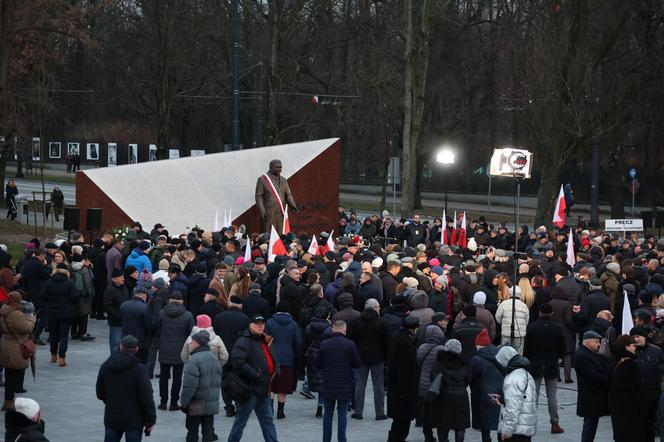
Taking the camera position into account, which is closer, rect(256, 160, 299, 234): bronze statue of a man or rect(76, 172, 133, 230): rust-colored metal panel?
rect(76, 172, 133, 230): rust-colored metal panel

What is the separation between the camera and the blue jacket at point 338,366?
42.9ft

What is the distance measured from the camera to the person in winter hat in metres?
11.4

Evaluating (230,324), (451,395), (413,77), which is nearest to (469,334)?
(451,395)

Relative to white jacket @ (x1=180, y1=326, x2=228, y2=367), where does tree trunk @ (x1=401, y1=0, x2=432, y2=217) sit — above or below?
above

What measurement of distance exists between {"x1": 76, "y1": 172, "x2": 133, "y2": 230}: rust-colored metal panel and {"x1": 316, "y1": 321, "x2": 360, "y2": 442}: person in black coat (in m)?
16.3

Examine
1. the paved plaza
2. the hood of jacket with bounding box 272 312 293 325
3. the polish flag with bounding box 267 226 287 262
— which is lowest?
the paved plaza

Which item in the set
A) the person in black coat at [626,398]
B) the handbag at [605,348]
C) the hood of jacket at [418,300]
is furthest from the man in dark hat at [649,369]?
the hood of jacket at [418,300]

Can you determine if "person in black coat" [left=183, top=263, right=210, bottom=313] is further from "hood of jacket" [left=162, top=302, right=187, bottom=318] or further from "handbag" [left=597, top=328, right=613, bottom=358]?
"handbag" [left=597, top=328, right=613, bottom=358]

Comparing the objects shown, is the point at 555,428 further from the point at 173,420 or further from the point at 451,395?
the point at 173,420

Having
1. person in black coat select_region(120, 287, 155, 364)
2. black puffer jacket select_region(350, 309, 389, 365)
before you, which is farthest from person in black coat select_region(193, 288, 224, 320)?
black puffer jacket select_region(350, 309, 389, 365)

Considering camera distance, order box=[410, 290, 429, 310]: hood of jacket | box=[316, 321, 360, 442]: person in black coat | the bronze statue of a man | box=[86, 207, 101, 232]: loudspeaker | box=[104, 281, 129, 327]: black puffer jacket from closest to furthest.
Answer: box=[316, 321, 360, 442]: person in black coat < box=[410, 290, 429, 310]: hood of jacket < box=[104, 281, 129, 327]: black puffer jacket < box=[86, 207, 101, 232]: loudspeaker < the bronze statue of a man

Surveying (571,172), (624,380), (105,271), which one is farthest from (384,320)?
(571,172)

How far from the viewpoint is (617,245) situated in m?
24.8

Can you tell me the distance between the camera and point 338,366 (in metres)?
13.1
